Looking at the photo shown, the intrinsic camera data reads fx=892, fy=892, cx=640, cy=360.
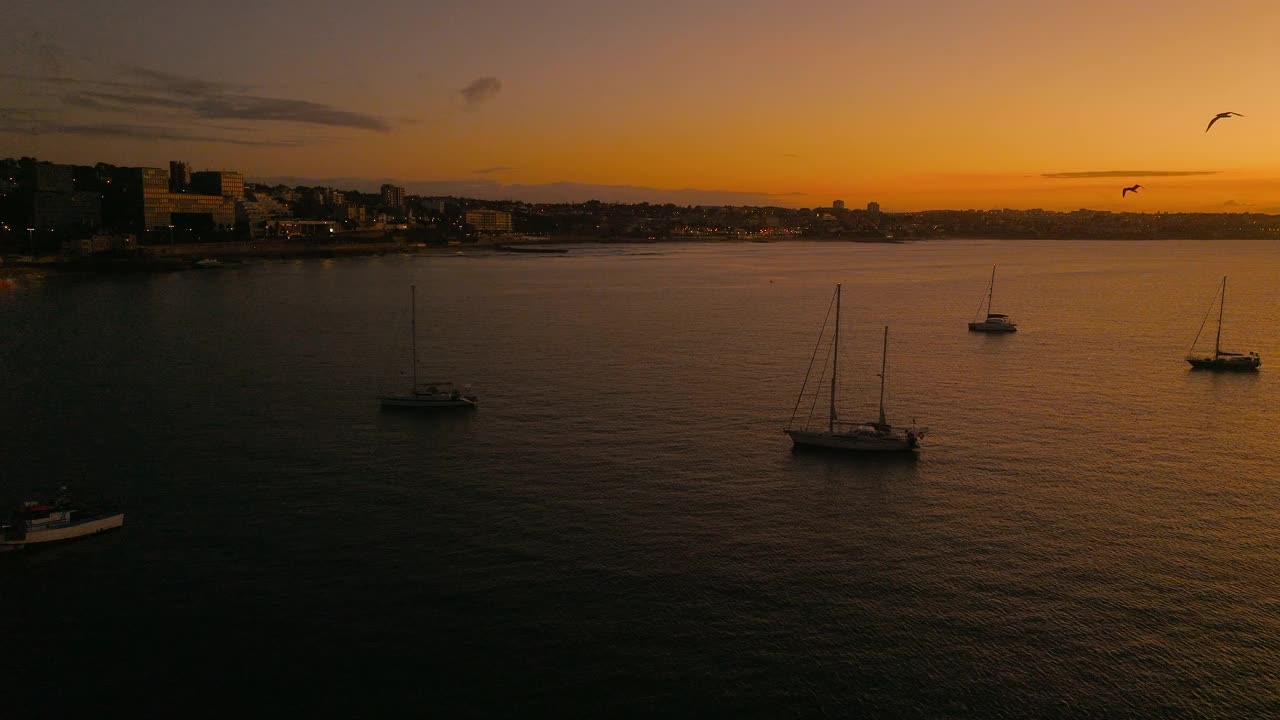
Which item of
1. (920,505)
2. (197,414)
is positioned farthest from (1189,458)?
(197,414)

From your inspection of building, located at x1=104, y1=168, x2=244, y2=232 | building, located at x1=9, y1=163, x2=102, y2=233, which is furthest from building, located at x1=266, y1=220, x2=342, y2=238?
building, located at x1=9, y1=163, x2=102, y2=233

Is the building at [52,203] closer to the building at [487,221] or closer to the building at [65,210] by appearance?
the building at [65,210]

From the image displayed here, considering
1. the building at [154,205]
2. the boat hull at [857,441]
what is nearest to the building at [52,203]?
the building at [154,205]

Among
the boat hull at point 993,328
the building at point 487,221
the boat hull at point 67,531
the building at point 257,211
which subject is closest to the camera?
the boat hull at point 67,531

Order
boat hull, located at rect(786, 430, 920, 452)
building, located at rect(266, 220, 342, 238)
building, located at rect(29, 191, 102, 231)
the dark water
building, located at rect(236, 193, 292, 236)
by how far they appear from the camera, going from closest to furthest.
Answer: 1. the dark water
2. boat hull, located at rect(786, 430, 920, 452)
3. building, located at rect(29, 191, 102, 231)
4. building, located at rect(266, 220, 342, 238)
5. building, located at rect(236, 193, 292, 236)

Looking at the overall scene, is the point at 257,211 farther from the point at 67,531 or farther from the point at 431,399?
the point at 67,531

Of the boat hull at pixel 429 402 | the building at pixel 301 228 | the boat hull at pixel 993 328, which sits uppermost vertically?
the building at pixel 301 228

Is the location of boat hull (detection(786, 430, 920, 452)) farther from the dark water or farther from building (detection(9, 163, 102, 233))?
building (detection(9, 163, 102, 233))

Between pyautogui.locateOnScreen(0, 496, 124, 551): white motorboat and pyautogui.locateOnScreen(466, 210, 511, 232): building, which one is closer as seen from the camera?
pyautogui.locateOnScreen(0, 496, 124, 551): white motorboat
